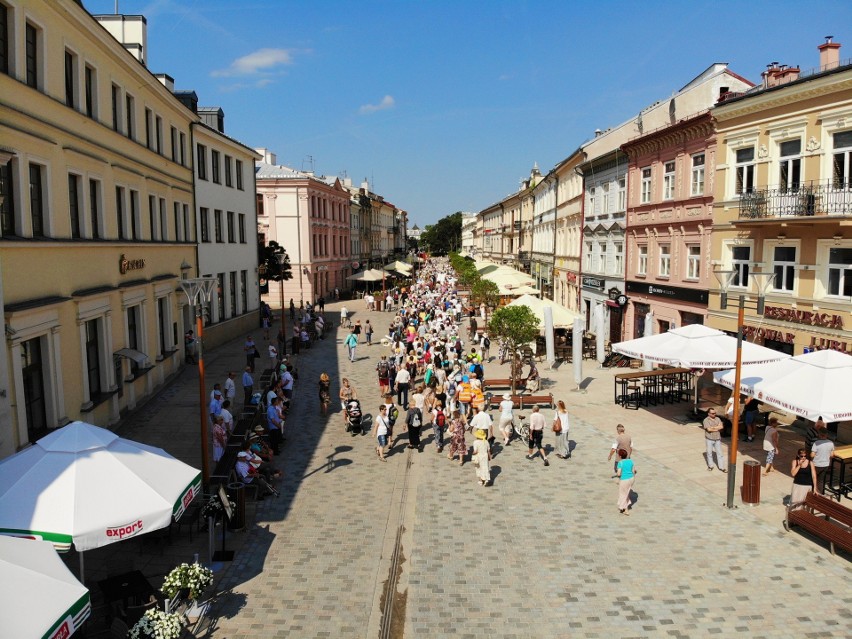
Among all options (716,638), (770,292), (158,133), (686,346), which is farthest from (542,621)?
(158,133)

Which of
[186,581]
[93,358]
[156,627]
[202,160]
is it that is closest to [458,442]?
[186,581]

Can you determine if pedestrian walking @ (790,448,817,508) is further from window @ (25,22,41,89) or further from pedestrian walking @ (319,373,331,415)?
window @ (25,22,41,89)

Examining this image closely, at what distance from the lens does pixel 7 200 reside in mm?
12531

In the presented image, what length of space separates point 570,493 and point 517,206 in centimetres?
6224

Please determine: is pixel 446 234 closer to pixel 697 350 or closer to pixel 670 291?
pixel 670 291

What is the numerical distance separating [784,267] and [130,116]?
21055 mm

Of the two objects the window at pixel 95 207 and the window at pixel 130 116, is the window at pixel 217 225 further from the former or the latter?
the window at pixel 95 207

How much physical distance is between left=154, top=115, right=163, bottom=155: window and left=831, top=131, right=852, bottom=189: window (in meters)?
21.8

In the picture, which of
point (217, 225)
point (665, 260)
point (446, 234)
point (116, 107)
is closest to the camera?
point (116, 107)

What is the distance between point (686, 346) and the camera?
1739 cm

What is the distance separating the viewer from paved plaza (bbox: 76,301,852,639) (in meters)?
8.55


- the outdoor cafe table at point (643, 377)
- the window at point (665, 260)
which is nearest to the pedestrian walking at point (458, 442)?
the outdoor cafe table at point (643, 377)

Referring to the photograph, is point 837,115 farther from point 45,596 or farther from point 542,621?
point 45,596

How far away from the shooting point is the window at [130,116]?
20.2m
